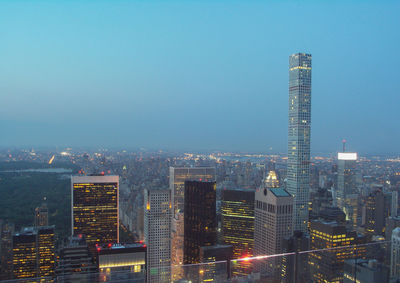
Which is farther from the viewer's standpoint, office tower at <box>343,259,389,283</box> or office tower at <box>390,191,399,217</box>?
office tower at <box>390,191,399,217</box>

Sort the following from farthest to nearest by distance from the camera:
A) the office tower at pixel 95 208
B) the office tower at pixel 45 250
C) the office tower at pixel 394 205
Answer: the office tower at pixel 95 208, the office tower at pixel 394 205, the office tower at pixel 45 250

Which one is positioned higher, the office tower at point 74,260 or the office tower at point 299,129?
the office tower at point 299,129

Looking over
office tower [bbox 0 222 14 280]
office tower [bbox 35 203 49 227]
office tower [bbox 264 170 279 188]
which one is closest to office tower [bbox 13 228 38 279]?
office tower [bbox 0 222 14 280]

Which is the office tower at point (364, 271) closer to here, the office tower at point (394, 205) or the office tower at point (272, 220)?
the office tower at point (272, 220)

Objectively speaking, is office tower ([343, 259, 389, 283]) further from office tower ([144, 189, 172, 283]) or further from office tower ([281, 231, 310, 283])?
office tower ([144, 189, 172, 283])

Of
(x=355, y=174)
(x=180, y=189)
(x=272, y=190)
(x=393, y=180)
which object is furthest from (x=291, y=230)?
(x=180, y=189)

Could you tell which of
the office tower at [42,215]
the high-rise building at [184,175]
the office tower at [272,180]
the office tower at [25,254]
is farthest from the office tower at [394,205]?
the office tower at [42,215]
